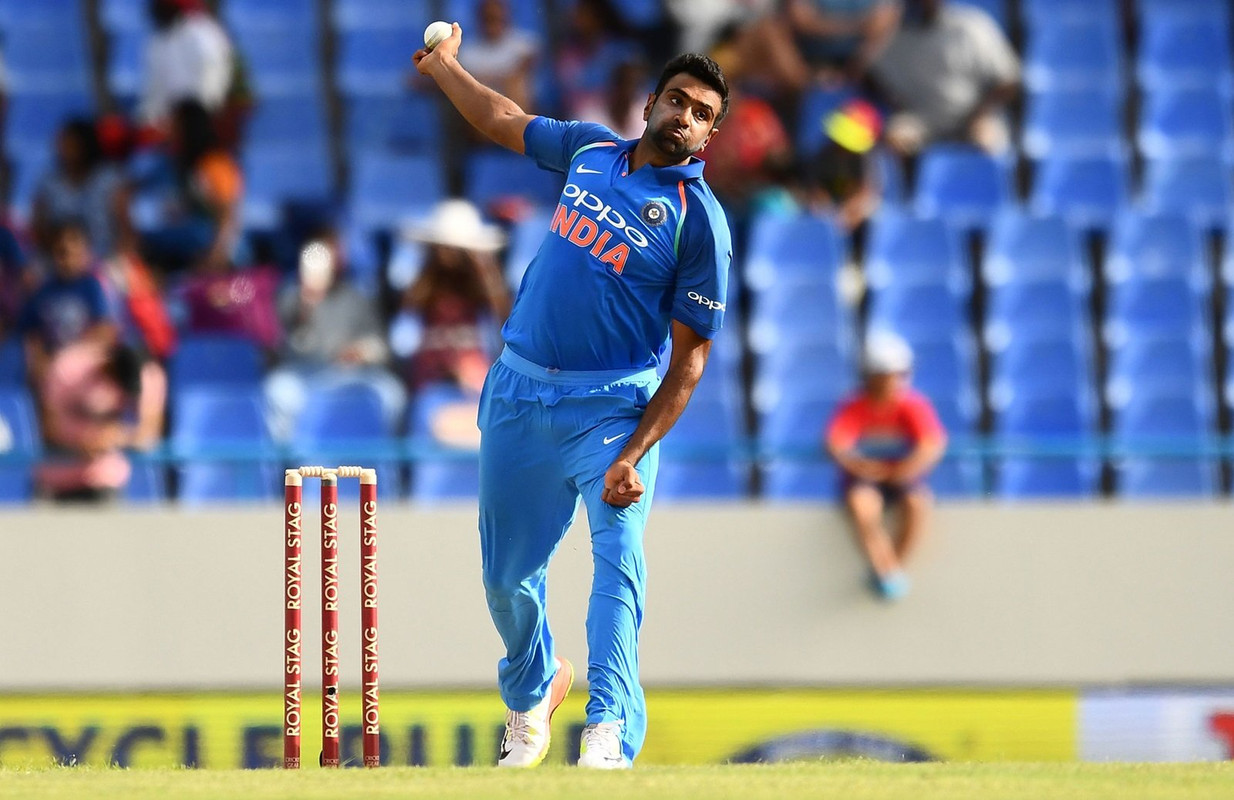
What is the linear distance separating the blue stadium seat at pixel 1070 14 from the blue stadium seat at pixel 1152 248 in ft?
7.20

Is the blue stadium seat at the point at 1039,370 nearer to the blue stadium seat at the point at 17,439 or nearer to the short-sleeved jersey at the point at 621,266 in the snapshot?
the blue stadium seat at the point at 17,439

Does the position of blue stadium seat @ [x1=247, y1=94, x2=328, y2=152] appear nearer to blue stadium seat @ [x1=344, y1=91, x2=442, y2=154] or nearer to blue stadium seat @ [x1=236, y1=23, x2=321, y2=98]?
blue stadium seat @ [x1=236, y1=23, x2=321, y2=98]

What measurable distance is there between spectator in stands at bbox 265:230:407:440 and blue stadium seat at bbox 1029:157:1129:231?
14.2 feet

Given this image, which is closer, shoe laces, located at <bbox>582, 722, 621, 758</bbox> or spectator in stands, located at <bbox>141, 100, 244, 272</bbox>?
shoe laces, located at <bbox>582, 722, 621, 758</bbox>

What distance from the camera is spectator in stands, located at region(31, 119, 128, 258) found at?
38.7 feet

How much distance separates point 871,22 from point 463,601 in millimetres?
4997

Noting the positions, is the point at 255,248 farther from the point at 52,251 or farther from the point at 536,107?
the point at 536,107

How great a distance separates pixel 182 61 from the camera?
1251 centimetres

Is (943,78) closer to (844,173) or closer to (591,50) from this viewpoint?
(844,173)

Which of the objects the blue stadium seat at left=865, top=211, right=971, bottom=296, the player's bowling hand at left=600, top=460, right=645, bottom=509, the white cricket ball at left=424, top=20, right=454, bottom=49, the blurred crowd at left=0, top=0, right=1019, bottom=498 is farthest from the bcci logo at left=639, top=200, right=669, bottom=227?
the blue stadium seat at left=865, top=211, right=971, bottom=296

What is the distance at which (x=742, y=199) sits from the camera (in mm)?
11742

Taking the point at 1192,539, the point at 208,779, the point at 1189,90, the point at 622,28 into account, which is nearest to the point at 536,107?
the point at 622,28

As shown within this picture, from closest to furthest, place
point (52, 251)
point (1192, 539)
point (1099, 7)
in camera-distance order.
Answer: point (1192, 539)
point (52, 251)
point (1099, 7)

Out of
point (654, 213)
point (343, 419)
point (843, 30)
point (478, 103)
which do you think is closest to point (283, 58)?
point (843, 30)
